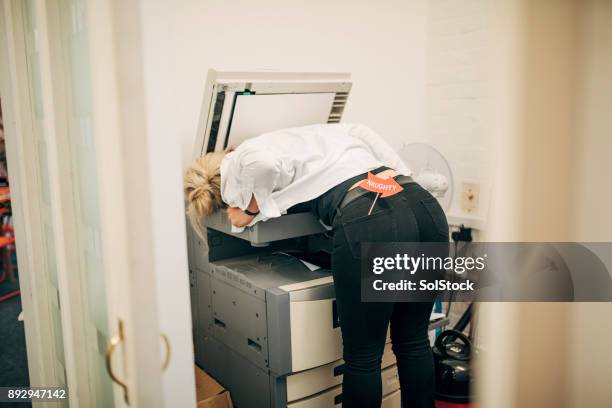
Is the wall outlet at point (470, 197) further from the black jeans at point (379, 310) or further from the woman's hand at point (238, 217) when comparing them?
the woman's hand at point (238, 217)

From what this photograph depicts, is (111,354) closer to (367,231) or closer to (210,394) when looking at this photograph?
(367,231)

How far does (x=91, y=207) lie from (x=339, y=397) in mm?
1107

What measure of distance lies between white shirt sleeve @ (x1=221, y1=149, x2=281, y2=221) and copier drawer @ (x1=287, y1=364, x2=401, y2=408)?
61 cm

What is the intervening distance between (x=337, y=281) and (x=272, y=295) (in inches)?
8.3

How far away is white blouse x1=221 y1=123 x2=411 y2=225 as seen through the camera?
139cm

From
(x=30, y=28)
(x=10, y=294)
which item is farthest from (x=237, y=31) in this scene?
(x=10, y=294)

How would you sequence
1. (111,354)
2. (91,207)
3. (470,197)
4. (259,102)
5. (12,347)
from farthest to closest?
1. (12,347)
2. (470,197)
3. (259,102)
4. (91,207)
5. (111,354)

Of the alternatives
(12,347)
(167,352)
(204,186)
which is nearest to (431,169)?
(204,186)

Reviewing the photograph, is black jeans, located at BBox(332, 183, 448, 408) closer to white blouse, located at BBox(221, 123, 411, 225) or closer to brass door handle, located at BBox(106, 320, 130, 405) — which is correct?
white blouse, located at BBox(221, 123, 411, 225)

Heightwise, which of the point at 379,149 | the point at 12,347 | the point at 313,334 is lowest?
the point at 12,347

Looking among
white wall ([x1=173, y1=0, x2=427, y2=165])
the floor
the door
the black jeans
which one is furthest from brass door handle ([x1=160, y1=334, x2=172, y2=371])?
the floor

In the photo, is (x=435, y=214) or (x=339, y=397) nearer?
(x=435, y=214)

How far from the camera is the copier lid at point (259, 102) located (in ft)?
5.22

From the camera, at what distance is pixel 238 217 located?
1.48m
